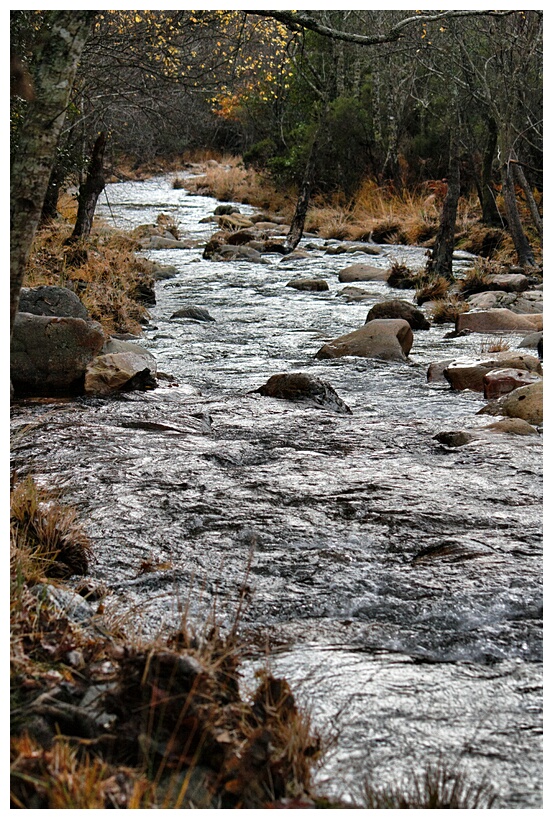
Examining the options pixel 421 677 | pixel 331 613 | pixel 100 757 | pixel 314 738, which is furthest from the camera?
pixel 331 613

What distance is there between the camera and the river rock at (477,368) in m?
8.12

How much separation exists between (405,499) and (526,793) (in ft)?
9.25

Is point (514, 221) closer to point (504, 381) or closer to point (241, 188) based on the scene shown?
point (504, 381)

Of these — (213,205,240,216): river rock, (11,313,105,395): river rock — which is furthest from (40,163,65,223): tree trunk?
(213,205,240,216): river rock

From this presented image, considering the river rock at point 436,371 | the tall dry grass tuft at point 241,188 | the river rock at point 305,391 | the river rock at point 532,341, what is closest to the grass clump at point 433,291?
the river rock at point 532,341

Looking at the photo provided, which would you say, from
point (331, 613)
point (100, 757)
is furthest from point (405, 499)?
point (100, 757)

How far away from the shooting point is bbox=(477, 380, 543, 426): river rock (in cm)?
678

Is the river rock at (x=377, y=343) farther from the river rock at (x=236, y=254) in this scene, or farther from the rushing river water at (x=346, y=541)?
the river rock at (x=236, y=254)

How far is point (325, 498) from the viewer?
203 inches

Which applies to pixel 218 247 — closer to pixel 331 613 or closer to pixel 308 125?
pixel 308 125

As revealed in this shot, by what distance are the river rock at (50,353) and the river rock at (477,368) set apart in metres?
3.44

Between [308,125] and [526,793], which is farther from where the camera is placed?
[308,125]

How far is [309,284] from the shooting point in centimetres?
1403
